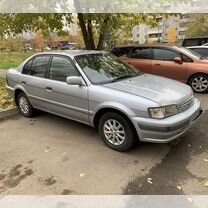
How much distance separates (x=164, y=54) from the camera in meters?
8.14

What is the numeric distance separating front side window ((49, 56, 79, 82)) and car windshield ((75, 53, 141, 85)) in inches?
6.9

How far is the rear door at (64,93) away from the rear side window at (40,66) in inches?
7.7

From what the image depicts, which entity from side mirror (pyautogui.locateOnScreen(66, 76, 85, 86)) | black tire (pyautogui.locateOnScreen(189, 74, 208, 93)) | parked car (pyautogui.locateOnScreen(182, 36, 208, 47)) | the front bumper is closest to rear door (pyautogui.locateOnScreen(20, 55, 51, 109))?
side mirror (pyautogui.locateOnScreen(66, 76, 85, 86))

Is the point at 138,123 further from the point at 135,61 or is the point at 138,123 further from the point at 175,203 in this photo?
the point at 135,61

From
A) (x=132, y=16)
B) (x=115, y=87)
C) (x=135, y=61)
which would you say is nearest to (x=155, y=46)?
(x=135, y=61)

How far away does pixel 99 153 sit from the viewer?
13.4 feet

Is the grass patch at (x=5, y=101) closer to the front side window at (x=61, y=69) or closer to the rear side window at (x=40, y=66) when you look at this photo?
the rear side window at (x=40, y=66)

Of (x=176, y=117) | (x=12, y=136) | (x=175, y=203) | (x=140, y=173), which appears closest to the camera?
(x=175, y=203)

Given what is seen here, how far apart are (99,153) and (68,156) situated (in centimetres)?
50

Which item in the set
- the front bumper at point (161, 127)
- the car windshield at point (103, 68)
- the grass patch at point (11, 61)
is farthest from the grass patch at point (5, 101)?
the grass patch at point (11, 61)

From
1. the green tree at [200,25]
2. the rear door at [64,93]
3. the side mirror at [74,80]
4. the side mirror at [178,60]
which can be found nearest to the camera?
the side mirror at [74,80]

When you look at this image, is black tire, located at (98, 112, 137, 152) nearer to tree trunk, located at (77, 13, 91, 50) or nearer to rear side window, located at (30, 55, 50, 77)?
rear side window, located at (30, 55, 50, 77)

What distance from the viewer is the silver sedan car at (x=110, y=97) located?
3652 millimetres

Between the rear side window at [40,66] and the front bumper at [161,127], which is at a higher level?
the rear side window at [40,66]
